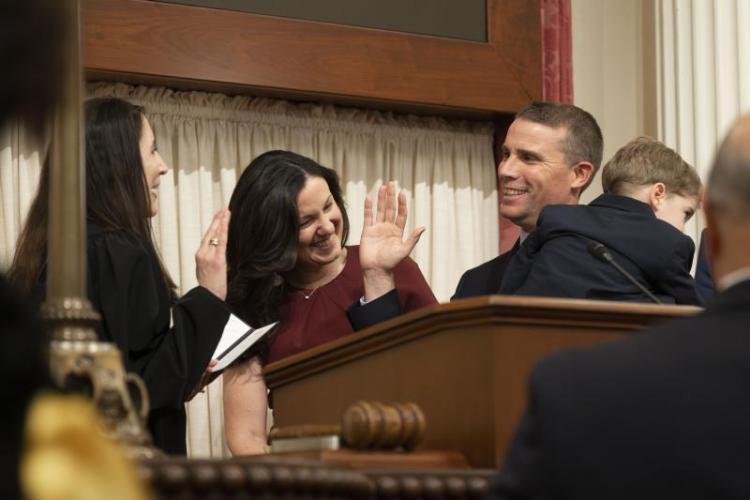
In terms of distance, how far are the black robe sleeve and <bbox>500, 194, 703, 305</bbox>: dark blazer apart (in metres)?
0.93

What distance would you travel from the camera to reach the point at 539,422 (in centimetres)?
167

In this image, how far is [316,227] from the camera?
478cm

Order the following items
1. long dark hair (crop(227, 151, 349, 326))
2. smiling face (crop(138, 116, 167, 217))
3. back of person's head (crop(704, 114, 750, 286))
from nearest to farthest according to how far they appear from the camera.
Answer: back of person's head (crop(704, 114, 750, 286)), smiling face (crop(138, 116, 167, 217)), long dark hair (crop(227, 151, 349, 326))

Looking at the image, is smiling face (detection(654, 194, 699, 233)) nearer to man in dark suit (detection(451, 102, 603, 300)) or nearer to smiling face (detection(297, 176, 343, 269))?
man in dark suit (detection(451, 102, 603, 300))

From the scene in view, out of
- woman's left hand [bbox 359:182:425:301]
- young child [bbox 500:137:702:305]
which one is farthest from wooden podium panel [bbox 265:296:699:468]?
woman's left hand [bbox 359:182:425:301]

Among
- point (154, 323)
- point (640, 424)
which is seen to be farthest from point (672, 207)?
point (640, 424)

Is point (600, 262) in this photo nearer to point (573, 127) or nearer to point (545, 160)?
point (545, 160)

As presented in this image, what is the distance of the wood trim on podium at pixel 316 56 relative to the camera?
18.8ft

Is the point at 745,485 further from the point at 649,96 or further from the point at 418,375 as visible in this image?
the point at 649,96

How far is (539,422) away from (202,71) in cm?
438

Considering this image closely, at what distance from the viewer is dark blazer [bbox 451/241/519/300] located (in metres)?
4.80

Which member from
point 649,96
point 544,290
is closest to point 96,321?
point 544,290

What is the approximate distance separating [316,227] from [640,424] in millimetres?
3191

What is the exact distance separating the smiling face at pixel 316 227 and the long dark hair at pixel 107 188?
953 mm
